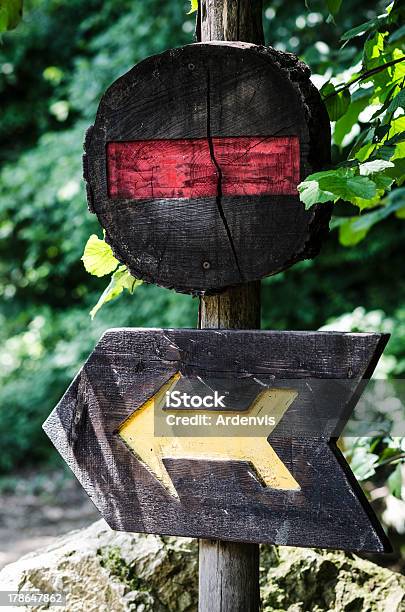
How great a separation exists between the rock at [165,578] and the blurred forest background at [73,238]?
4.32 ft

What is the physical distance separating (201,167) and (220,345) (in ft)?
1.15

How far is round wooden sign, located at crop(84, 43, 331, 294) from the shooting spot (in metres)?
1.49

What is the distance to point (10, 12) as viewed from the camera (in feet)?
5.12

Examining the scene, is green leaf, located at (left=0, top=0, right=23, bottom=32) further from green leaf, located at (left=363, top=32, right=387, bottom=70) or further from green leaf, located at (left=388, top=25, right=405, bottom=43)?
green leaf, located at (left=388, top=25, right=405, bottom=43)

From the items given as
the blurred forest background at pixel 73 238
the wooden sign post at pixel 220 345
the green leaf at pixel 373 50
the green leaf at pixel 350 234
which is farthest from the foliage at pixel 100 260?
the blurred forest background at pixel 73 238

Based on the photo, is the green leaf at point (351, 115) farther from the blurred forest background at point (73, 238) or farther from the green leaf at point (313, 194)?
the blurred forest background at point (73, 238)

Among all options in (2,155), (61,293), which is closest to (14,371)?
(61,293)

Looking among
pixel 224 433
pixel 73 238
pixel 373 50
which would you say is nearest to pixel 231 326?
pixel 224 433

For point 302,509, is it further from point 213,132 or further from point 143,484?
point 213,132

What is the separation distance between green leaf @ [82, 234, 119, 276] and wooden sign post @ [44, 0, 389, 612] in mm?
128

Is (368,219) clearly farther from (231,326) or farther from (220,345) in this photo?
(220,345)

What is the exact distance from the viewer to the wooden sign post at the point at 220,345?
4.78ft

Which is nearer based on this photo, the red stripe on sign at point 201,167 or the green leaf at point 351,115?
the red stripe on sign at point 201,167

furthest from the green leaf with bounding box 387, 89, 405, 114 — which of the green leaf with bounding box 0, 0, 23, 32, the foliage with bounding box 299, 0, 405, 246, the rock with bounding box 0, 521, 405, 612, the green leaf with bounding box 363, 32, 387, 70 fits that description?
the rock with bounding box 0, 521, 405, 612
